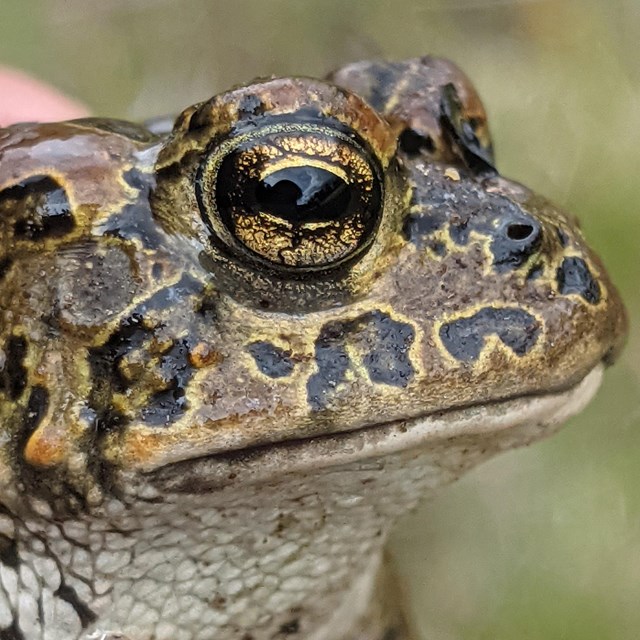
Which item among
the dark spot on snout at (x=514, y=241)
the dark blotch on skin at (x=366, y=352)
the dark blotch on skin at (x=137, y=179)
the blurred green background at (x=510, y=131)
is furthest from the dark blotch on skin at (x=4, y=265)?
the blurred green background at (x=510, y=131)

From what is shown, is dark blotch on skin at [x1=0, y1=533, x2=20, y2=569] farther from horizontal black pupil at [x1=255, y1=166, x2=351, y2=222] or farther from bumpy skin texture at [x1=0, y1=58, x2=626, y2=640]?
horizontal black pupil at [x1=255, y1=166, x2=351, y2=222]

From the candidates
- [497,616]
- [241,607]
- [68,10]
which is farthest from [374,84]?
[68,10]

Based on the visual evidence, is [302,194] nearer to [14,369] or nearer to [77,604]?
[14,369]

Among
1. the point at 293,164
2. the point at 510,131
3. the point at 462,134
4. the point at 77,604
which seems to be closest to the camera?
the point at 293,164

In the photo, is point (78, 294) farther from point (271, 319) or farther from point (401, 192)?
point (401, 192)

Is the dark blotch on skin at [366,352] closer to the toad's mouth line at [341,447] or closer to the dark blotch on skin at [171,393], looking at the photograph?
the toad's mouth line at [341,447]

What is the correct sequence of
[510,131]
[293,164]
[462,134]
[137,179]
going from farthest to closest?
[510,131], [462,134], [137,179], [293,164]

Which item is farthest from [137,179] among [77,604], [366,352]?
[77,604]
